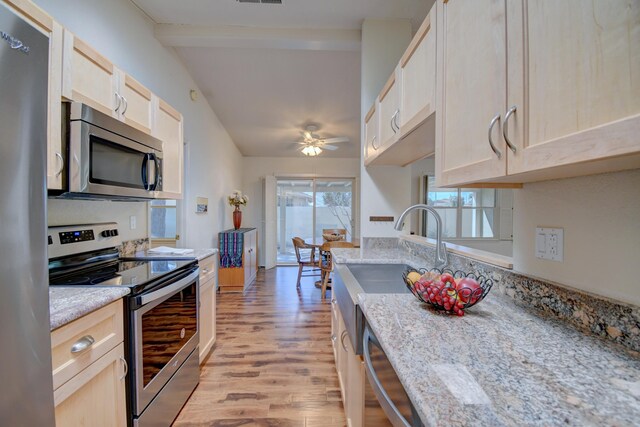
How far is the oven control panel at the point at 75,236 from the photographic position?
1424 mm

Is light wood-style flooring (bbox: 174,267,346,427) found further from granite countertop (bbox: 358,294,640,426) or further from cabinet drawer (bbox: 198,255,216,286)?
granite countertop (bbox: 358,294,640,426)

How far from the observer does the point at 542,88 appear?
0.58 m

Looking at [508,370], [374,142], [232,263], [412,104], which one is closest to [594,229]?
[508,370]

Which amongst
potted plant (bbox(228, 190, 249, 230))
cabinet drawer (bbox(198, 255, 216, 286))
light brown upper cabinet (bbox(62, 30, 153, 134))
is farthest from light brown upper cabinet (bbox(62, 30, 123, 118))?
potted plant (bbox(228, 190, 249, 230))

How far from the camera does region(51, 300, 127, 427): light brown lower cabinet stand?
2.85 ft

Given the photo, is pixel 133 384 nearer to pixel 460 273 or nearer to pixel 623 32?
pixel 460 273

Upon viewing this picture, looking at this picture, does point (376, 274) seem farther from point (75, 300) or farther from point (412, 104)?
point (75, 300)

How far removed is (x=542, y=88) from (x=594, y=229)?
0.42 m

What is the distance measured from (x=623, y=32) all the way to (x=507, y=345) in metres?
0.67

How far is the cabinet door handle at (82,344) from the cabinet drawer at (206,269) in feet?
3.12

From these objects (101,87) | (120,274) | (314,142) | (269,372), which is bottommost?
(269,372)

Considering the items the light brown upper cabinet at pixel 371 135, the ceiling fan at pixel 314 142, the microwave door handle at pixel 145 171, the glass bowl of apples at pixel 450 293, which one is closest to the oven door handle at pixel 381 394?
the glass bowl of apples at pixel 450 293

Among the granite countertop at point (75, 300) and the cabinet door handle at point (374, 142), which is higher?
the cabinet door handle at point (374, 142)

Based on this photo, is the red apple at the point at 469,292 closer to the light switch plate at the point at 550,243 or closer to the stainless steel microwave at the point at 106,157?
the light switch plate at the point at 550,243
